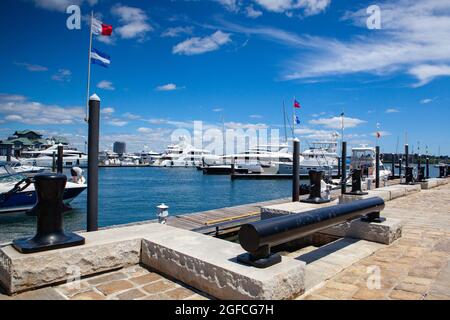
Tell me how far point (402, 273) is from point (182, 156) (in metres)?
113

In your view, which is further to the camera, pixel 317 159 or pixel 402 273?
pixel 317 159

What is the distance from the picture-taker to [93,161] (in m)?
5.03

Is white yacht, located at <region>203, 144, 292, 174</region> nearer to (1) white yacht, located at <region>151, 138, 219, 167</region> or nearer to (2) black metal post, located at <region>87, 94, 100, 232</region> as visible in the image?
(1) white yacht, located at <region>151, 138, 219, 167</region>

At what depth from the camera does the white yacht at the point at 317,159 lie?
186ft

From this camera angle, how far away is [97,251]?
371cm

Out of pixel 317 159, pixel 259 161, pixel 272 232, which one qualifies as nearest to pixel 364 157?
pixel 317 159

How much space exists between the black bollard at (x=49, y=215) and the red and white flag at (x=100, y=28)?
823 cm

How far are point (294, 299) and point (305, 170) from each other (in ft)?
180

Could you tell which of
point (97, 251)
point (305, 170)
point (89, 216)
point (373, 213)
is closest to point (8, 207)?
point (89, 216)

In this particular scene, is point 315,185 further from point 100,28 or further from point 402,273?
point 100,28

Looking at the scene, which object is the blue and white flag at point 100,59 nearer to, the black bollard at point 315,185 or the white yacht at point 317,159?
the black bollard at point 315,185

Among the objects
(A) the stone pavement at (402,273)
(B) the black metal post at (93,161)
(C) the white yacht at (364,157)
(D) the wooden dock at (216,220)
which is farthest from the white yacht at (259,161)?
(B) the black metal post at (93,161)

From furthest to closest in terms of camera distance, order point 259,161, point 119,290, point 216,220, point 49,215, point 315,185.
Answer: point 259,161
point 216,220
point 315,185
point 49,215
point 119,290
